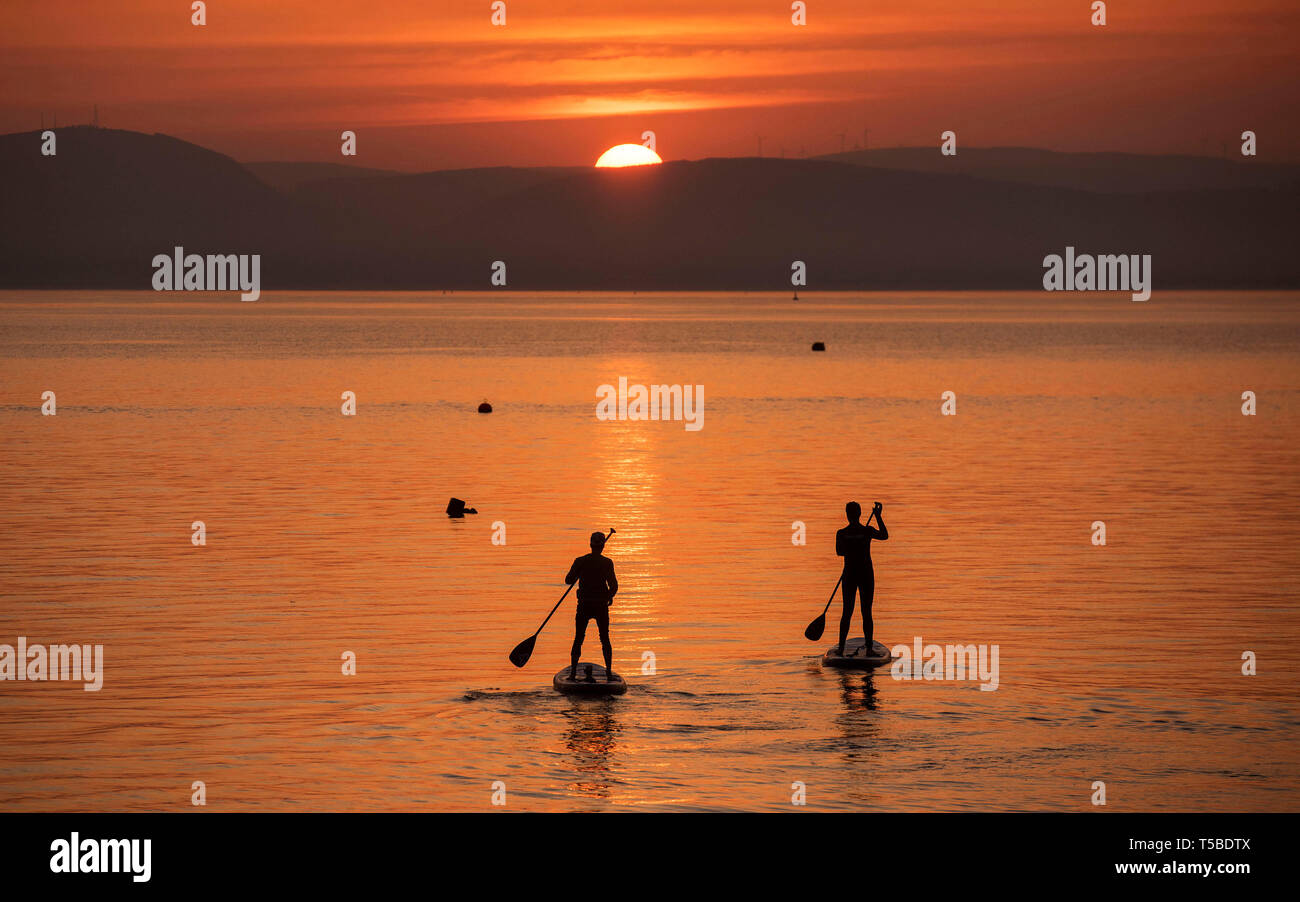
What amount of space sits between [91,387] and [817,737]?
7993 cm

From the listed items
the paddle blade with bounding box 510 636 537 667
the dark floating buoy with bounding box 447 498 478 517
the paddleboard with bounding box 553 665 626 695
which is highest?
the dark floating buoy with bounding box 447 498 478 517

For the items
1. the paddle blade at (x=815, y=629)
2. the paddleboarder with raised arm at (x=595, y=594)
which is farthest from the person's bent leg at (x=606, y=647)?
the paddle blade at (x=815, y=629)

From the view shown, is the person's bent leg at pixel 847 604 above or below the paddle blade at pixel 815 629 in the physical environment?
above

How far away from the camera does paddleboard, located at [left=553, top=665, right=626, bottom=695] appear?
2272cm

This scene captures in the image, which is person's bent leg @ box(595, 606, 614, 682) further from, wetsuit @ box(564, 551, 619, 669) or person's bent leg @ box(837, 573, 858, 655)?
person's bent leg @ box(837, 573, 858, 655)

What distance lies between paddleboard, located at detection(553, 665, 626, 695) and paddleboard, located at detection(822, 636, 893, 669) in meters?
3.33

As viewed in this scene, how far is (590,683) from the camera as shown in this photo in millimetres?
22797

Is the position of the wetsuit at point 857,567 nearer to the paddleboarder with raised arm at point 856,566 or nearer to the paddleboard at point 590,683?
the paddleboarder with raised arm at point 856,566

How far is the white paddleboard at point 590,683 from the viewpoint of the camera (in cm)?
2272

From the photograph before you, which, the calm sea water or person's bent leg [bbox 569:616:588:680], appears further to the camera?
person's bent leg [bbox 569:616:588:680]

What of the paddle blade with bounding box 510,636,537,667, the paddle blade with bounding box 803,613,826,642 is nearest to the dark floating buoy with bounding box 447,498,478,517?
the paddle blade with bounding box 803,613,826,642

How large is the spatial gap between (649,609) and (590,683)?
6.43 meters
